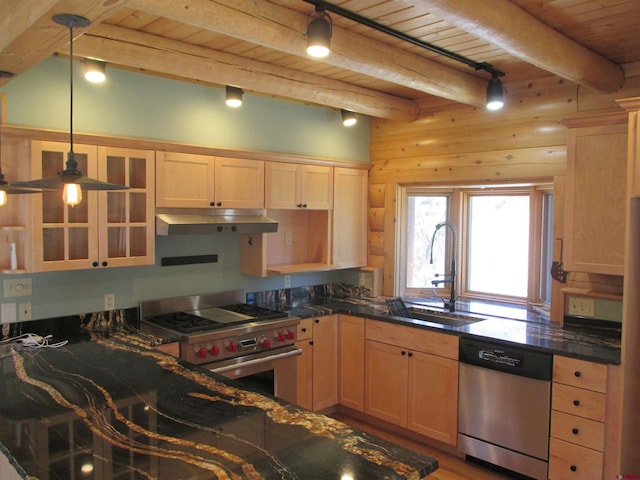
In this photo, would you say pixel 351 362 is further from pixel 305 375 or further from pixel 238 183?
pixel 238 183

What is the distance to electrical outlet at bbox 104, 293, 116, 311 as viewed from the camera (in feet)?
11.3

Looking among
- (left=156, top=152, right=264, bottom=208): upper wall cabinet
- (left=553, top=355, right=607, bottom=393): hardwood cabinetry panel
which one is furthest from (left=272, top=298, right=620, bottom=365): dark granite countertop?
(left=156, top=152, right=264, bottom=208): upper wall cabinet

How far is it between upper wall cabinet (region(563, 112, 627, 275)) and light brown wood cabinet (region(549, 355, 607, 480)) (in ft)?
2.07

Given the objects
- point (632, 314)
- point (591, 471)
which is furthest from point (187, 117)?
point (591, 471)

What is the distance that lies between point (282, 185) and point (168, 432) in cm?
250

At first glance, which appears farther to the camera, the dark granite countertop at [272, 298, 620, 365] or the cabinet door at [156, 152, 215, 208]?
the cabinet door at [156, 152, 215, 208]

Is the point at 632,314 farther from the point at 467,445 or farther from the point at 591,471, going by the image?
the point at 467,445

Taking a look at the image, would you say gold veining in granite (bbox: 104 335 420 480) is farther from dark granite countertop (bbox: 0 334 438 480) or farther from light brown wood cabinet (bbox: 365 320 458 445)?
light brown wood cabinet (bbox: 365 320 458 445)

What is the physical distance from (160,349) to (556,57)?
2779mm

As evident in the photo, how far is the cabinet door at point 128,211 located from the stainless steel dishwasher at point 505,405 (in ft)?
7.26

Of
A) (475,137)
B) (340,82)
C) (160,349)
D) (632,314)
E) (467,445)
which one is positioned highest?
(340,82)

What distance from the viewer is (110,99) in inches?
132

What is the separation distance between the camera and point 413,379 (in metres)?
3.76

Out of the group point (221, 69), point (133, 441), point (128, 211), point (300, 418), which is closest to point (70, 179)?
point (133, 441)
